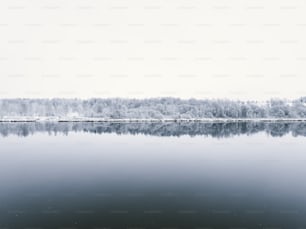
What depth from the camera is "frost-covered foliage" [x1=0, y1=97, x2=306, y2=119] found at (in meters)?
36.9

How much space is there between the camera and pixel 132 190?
655cm

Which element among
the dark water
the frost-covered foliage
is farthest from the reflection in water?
the frost-covered foliage

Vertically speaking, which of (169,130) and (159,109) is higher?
(159,109)

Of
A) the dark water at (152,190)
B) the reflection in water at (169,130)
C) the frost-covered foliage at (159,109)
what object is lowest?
the dark water at (152,190)

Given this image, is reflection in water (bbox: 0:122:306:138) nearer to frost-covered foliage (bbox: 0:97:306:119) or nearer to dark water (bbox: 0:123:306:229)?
dark water (bbox: 0:123:306:229)

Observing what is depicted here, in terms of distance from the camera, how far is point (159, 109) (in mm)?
39094

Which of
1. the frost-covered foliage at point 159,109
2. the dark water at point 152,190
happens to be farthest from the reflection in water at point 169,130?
the frost-covered foliage at point 159,109

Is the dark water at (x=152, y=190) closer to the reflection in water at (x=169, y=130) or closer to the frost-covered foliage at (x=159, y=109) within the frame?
the reflection in water at (x=169, y=130)

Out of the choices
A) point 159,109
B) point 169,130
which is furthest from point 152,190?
point 159,109

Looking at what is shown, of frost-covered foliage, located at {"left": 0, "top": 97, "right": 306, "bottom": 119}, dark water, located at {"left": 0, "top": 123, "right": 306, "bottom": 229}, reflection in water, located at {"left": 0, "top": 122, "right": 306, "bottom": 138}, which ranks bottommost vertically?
dark water, located at {"left": 0, "top": 123, "right": 306, "bottom": 229}

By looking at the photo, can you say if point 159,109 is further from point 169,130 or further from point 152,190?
point 152,190

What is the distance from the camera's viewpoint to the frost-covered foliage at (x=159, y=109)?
3691cm

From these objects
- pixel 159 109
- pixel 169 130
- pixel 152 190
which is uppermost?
pixel 159 109

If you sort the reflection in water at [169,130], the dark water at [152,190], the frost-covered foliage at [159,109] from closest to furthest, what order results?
the dark water at [152,190] < the reflection in water at [169,130] < the frost-covered foliage at [159,109]
